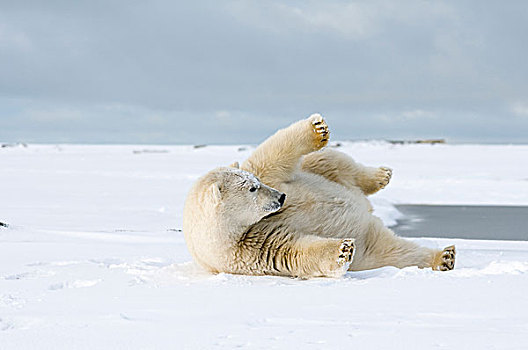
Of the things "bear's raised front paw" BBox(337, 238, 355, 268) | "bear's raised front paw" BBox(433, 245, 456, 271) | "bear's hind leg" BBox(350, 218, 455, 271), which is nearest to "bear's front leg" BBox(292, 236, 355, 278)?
"bear's raised front paw" BBox(337, 238, 355, 268)

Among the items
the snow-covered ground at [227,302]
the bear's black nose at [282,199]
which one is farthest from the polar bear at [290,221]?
the snow-covered ground at [227,302]

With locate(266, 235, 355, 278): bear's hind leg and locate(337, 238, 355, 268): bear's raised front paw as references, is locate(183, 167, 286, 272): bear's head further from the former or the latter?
locate(337, 238, 355, 268): bear's raised front paw

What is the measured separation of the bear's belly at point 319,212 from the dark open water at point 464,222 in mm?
3944

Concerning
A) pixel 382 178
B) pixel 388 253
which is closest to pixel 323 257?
pixel 388 253

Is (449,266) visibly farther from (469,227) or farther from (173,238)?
(469,227)

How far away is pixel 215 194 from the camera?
3.27 metres

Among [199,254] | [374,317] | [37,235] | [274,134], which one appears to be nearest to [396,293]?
[374,317]

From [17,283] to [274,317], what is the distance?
1.71 metres

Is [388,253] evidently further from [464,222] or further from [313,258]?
[464,222]

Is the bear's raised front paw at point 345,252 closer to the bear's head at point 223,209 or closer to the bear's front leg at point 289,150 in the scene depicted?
the bear's head at point 223,209

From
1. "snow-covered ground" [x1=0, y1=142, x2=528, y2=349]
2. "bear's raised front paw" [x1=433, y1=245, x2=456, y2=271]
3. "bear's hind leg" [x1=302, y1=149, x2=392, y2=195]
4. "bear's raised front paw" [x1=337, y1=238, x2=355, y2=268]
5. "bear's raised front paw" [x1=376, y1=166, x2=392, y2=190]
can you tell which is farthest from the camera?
"bear's raised front paw" [x1=376, y1=166, x2=392, y2=190]

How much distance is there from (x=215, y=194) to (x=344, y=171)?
1.27 meters

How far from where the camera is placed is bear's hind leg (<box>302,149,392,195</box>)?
4156 millimetres

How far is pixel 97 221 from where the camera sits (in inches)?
305
